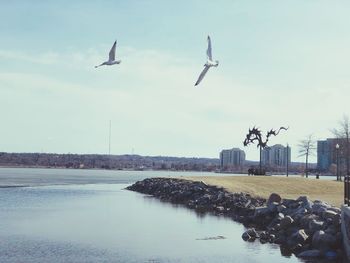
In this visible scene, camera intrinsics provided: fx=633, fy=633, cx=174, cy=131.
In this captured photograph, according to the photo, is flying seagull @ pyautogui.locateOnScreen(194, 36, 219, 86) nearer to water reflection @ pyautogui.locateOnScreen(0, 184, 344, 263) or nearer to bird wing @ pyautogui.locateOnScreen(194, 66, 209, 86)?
bird wing @ pyautogui.locateOnScreen(194, 66, 209, 86)

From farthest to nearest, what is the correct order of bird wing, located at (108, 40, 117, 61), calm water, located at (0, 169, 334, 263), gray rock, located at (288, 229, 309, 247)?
gray rock, located at (288, 229, 309, 247) → calm water, located at (0, 169, 334, 263) → bird wing, located at (108, 40, 117, 61)

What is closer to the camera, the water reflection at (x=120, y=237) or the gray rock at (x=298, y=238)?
the water reflection at (x=120, y=237)

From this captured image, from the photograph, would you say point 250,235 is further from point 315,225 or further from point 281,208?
point 281,208

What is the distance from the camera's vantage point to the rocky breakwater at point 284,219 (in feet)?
87.8

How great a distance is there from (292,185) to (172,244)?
2647cm

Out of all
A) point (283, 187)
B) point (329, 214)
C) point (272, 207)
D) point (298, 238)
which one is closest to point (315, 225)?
point (298, 238)

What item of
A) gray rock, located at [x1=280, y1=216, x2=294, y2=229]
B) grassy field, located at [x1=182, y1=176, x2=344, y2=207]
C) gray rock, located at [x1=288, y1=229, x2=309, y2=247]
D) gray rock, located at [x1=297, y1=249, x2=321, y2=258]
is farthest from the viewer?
grassy field, located at [x1=182, y1=176, x2=344, y2=207]

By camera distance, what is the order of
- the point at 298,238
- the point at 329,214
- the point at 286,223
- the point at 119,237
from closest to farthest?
the point at 298,238, the point at 329,214, the point at 119,237, the point at 286,223

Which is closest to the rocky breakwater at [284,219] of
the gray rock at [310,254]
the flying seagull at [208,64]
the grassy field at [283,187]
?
the gray rock at [310,254]

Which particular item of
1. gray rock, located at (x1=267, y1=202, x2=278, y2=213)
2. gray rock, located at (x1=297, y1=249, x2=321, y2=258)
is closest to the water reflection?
gray rock, located at (x1=297, y1=249, x2=321, y2=258)

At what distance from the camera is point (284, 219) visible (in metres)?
32.1

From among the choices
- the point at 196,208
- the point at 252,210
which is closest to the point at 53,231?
the point at 252,210

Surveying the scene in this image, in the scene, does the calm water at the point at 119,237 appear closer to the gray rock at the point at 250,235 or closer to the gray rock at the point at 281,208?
the gray rock at the point at 250,235

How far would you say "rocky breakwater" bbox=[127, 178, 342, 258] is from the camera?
87.8ft
